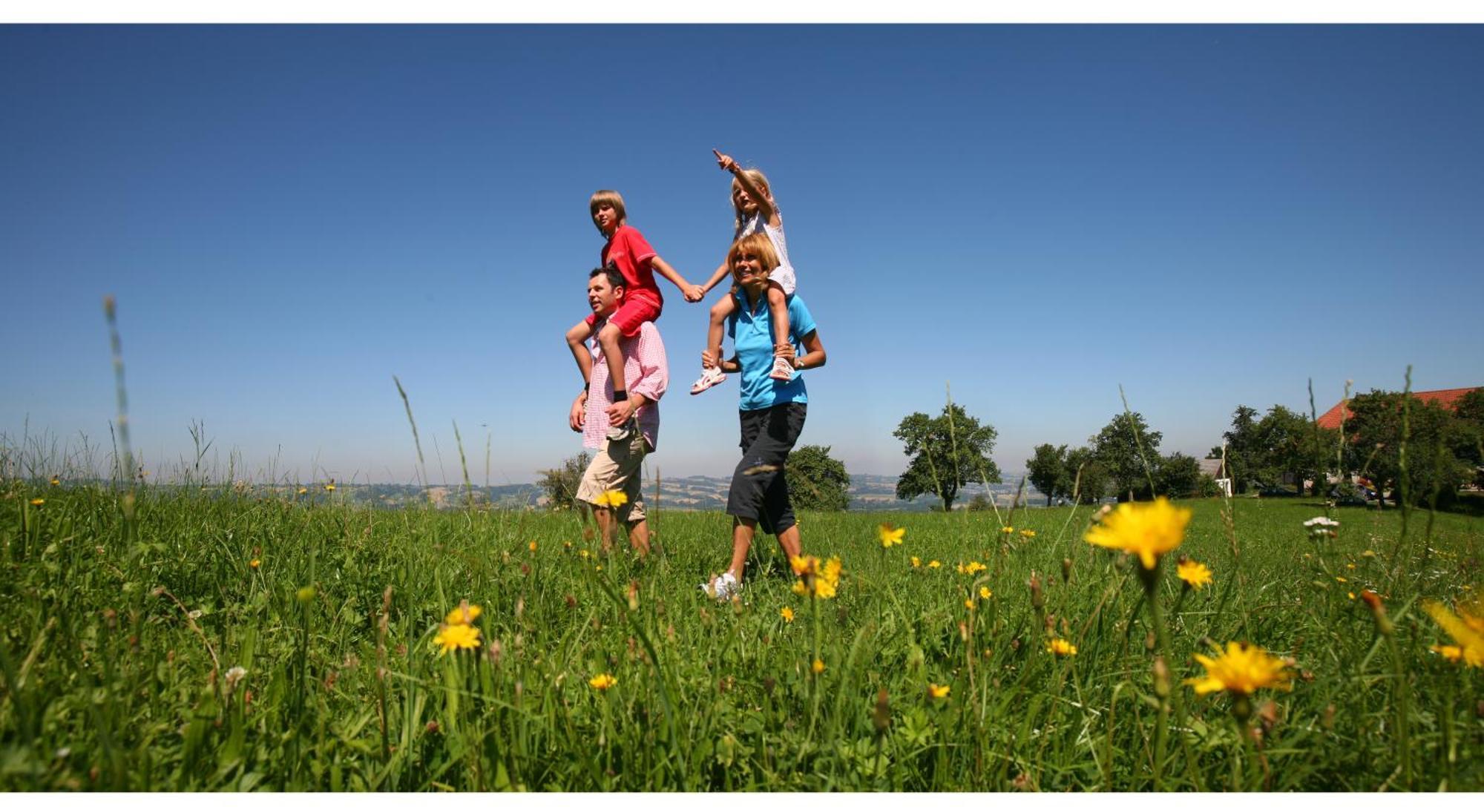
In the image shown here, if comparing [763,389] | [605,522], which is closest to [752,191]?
[763,389]

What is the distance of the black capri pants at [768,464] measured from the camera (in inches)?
148

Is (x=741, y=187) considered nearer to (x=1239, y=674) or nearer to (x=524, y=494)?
(x=524, y=494)

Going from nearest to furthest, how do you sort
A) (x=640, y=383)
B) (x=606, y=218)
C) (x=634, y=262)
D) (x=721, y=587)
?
(x=721, y=587), (x=640, y=383), (x=634, y=262), (x=606, y=218)

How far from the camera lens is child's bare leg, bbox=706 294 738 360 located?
434 cm

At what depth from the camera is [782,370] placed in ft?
12.3

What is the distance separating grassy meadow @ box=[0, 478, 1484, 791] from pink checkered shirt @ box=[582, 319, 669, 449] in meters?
1.49

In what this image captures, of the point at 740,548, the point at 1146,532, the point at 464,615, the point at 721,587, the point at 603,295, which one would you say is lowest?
the point at 721,587

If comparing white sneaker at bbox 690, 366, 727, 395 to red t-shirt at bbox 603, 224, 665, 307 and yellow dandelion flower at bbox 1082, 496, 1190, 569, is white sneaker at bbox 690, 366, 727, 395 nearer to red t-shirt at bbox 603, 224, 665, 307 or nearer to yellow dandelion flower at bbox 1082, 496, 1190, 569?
red t-shirt at bbox 603, 224, 665, 307

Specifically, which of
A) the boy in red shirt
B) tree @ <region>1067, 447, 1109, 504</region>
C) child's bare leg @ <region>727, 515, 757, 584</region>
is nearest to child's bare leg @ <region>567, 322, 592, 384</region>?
the boy in red shirt

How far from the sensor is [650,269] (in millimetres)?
4855

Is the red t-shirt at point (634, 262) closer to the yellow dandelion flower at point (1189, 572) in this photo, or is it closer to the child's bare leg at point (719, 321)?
the child's bare leg at point (719, 321)

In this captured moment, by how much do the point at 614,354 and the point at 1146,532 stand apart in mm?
3711

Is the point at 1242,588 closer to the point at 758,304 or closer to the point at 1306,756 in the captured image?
the point at 1306,756
